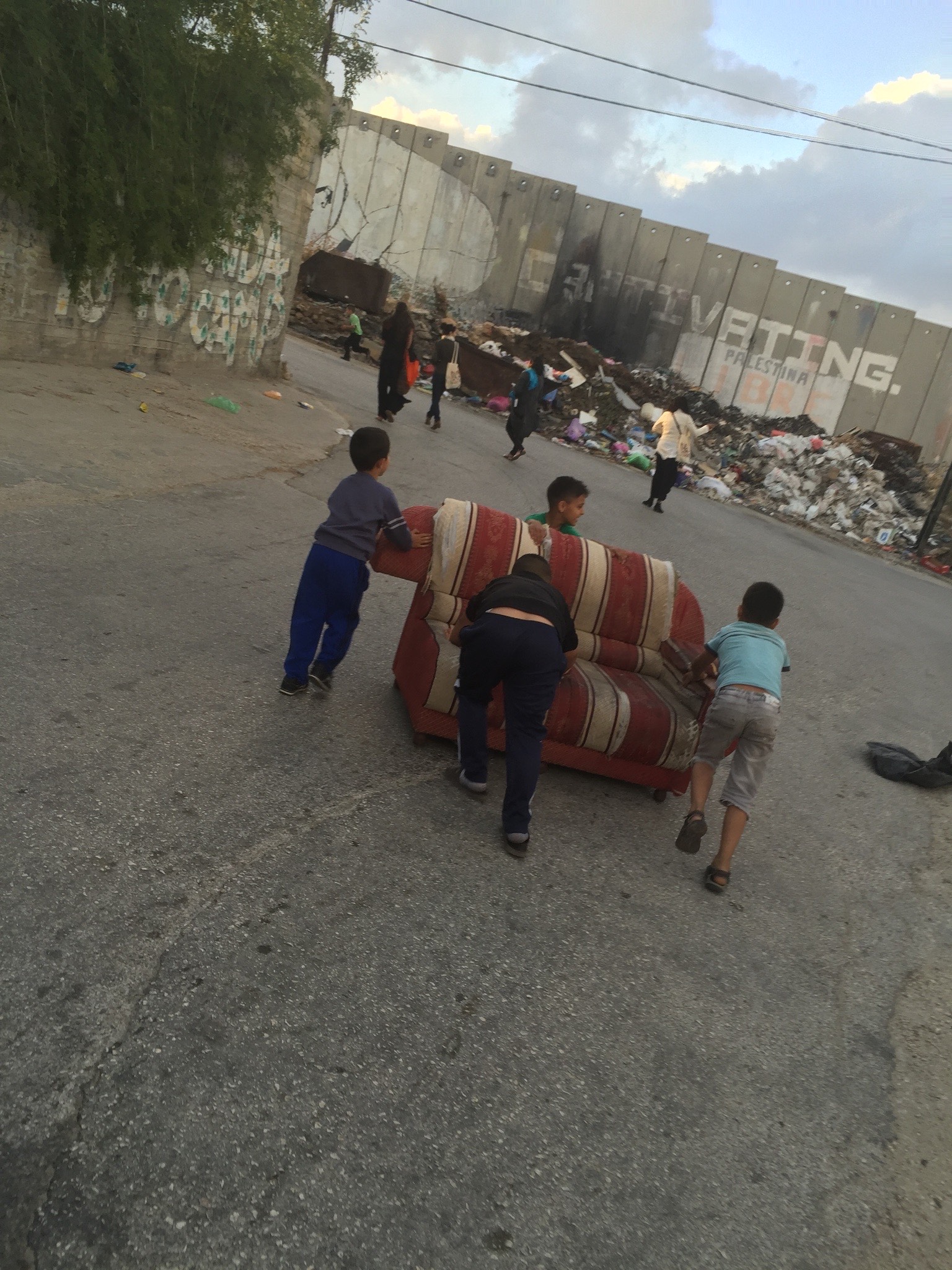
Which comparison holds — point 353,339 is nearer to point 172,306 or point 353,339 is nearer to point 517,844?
point 172,306

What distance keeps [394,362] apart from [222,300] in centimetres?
247

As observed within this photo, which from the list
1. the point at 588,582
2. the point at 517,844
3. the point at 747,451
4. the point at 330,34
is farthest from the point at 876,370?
the point at 517,844

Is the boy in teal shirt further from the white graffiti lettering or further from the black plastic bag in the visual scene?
the white graffiti lettering

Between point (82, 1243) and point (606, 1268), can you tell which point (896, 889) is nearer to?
point (606, 1268)

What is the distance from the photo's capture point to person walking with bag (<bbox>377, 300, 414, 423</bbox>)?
13117 mm

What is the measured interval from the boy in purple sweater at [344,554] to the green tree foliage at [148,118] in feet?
20.2

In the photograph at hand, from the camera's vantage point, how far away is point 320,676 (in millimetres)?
4809

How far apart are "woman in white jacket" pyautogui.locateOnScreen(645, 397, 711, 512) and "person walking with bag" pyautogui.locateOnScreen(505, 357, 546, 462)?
6.36ft

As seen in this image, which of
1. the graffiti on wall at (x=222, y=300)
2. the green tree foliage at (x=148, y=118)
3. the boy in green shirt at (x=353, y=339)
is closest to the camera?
the green tree foliage at (x=148, y=118)

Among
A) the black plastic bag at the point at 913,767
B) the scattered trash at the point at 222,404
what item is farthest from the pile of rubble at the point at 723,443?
the black plastic bag at the point at 913,767

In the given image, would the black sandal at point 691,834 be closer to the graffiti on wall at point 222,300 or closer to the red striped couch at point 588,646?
the red striped couch at point 588,646

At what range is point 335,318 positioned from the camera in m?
26.0

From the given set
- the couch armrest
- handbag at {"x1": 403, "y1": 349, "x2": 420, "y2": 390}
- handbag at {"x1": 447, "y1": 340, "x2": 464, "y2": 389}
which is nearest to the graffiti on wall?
handbag at {"x1": 403, "y1": 349, "x2": 420, "y2": 390}

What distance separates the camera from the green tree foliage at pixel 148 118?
848 centimetres
